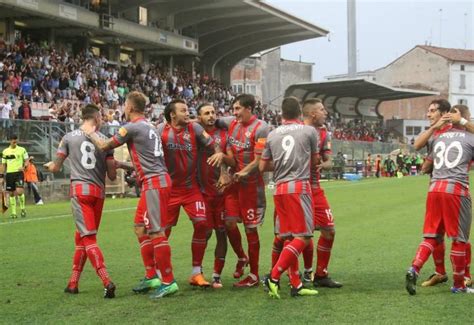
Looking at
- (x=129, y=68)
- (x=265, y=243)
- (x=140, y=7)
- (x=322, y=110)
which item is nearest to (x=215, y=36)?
(x=140, y=7)

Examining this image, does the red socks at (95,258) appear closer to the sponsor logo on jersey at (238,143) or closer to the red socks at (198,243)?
the red socks at (198,243)

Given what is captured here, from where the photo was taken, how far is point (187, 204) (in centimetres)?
814

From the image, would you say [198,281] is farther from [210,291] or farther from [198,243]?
[198,243]

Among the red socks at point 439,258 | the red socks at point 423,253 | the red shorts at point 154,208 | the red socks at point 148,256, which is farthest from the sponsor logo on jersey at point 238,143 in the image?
Result: the red socks at point 439,258

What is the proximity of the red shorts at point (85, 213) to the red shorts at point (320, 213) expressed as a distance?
255 centimetres

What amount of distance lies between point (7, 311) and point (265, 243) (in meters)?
6.33

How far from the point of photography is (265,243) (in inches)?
500

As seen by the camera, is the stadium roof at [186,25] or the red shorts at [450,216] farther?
the stadium roof at [186,25]

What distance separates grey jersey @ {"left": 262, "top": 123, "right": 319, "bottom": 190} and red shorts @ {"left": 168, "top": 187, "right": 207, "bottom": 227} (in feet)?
3.25

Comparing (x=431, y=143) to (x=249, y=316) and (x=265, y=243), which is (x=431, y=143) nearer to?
(x=249, y=316)

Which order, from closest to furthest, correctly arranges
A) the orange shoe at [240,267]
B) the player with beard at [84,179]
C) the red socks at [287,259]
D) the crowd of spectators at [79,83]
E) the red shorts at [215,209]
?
the red socks at [287,259] → the player with beard at [84,179] → the red shorts at [215,209] → the orange shoe at [240,267] → the crowd of spectators at [79,83]

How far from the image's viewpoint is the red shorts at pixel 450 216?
7.66m

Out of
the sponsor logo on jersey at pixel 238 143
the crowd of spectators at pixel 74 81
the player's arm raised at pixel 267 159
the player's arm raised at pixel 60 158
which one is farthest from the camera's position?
the crowd of spectators at pixel 74 81

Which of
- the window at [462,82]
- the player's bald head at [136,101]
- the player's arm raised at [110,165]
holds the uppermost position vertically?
the window at [462,82]
